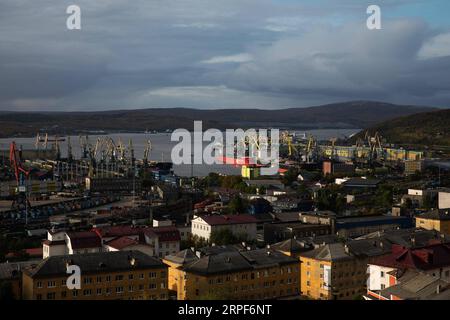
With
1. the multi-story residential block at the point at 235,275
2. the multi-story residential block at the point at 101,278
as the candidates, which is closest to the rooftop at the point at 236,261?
the multi-story residential block at the point at 235,275

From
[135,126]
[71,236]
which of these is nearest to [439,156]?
[71,236]

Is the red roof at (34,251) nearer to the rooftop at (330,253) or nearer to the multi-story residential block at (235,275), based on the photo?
the multi-story residential block at (235,275)

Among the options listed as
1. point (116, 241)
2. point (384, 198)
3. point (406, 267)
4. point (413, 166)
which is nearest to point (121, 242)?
point (116, 241)

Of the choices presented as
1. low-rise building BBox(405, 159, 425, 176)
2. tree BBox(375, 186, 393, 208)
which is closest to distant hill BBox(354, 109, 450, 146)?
low-rise building BBox(405, 159, 425, 176)

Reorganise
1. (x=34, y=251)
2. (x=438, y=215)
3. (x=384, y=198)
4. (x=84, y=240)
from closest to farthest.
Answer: (x=84, y=240) < (x=34, y=251) < (x=438, y=215) < (x=384, y=198)

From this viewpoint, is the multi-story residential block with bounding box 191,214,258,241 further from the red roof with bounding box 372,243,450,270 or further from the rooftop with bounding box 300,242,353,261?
the red roof with bounding box 372,243,450,270

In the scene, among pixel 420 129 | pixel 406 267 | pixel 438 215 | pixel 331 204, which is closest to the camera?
pixel 406 267

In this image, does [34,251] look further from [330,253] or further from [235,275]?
[330,253]
